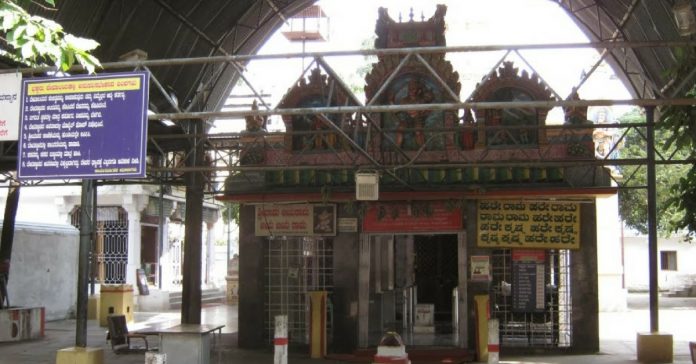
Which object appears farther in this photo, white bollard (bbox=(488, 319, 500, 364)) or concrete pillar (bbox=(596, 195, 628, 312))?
concrete pillar (bbox=(596, 195, 628, 312))

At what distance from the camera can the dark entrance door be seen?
23.0 m

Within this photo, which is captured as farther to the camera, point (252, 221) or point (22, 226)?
point (22, 226)

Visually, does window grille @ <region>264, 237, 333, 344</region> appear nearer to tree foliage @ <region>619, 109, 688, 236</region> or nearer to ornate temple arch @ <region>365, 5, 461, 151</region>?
ornate temple arch @ <region>365, 5, 461, 151</region>

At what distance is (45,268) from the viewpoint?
80.9ft

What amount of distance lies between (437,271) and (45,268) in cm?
1260

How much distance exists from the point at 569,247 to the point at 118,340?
9.88 meters

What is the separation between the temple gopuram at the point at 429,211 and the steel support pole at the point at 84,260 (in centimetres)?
490

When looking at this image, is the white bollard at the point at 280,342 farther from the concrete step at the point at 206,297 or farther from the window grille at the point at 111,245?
the window grille at the point at 111,245

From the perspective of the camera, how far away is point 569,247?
1658 cm

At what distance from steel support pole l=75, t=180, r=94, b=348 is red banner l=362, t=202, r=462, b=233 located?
7186mm

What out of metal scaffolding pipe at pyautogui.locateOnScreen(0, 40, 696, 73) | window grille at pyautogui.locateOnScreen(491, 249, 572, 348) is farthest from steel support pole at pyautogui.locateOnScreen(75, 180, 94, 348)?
window grille at pyautogui.locateOnScreen(491, 249, 572, 348)

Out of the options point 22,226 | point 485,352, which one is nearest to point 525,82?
point 485,352

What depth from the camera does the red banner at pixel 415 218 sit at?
1700 centimetres

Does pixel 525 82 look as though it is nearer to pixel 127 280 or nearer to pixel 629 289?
pixel 127 280
